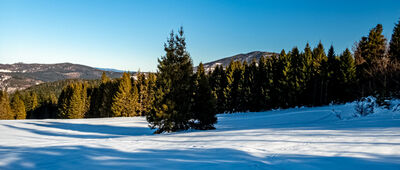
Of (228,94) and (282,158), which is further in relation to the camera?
(228,94)

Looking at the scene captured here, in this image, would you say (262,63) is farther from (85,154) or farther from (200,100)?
(85,154)

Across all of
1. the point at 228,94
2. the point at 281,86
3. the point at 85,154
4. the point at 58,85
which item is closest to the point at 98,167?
the point at 85,154

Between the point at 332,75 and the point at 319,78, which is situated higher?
the point at 332,75

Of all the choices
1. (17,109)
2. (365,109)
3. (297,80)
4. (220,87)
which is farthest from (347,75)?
(17,109)

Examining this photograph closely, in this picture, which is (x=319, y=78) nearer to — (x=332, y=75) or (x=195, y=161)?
(x=332, y=75)

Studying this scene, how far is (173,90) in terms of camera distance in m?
14.0

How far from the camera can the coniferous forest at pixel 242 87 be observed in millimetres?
14219

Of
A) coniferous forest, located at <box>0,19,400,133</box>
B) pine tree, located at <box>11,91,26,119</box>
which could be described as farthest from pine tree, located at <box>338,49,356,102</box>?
pine tree, located at <box>11,91,26,119</box>

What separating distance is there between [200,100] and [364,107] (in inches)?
407

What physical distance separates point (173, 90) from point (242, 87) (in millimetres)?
27958

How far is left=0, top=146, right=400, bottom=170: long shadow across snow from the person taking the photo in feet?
12.0

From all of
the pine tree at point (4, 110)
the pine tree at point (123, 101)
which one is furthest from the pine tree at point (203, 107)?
the pine tree at point (4, 110)

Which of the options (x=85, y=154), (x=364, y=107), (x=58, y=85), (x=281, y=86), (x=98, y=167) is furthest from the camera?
(x=58, y=85)

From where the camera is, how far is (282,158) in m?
4.20
